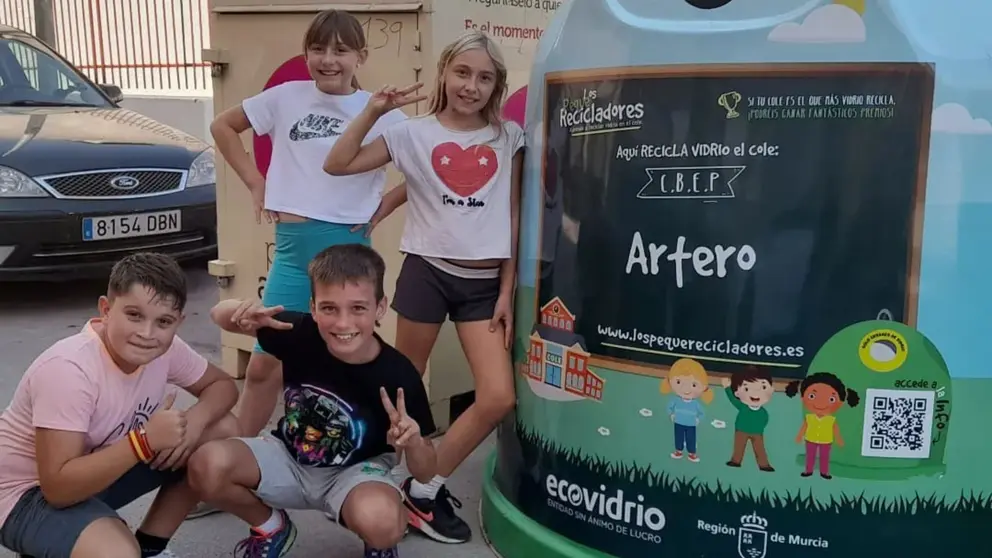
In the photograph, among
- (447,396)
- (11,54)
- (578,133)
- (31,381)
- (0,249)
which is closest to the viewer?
(31,381)

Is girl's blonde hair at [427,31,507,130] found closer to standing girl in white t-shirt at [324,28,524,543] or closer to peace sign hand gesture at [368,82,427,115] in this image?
standing girl in white t-shirt at [324,28,524,543]

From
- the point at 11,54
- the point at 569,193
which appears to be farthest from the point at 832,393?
the point at 11,54

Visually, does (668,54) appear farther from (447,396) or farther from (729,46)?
(447,396)

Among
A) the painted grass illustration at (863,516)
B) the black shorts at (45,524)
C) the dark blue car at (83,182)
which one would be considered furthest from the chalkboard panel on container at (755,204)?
the dark blue car at (83,182)

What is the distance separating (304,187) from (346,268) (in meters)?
0.75

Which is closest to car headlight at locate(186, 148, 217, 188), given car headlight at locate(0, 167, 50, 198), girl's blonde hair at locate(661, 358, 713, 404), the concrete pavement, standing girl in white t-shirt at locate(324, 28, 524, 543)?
the concrete pavement

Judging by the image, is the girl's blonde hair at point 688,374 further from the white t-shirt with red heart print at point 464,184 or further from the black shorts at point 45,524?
the black shorts at point 45,524

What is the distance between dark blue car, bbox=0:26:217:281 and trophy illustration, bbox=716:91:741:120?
4.61m

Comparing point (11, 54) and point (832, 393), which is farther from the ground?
point (11, 54)

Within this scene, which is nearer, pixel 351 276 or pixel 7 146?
pixel 351 276

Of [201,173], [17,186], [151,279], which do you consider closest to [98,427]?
[151,279]

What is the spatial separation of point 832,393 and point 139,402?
5.40 ft

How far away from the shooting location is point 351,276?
2539 millimetres

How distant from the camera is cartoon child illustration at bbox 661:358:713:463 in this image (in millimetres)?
2350
